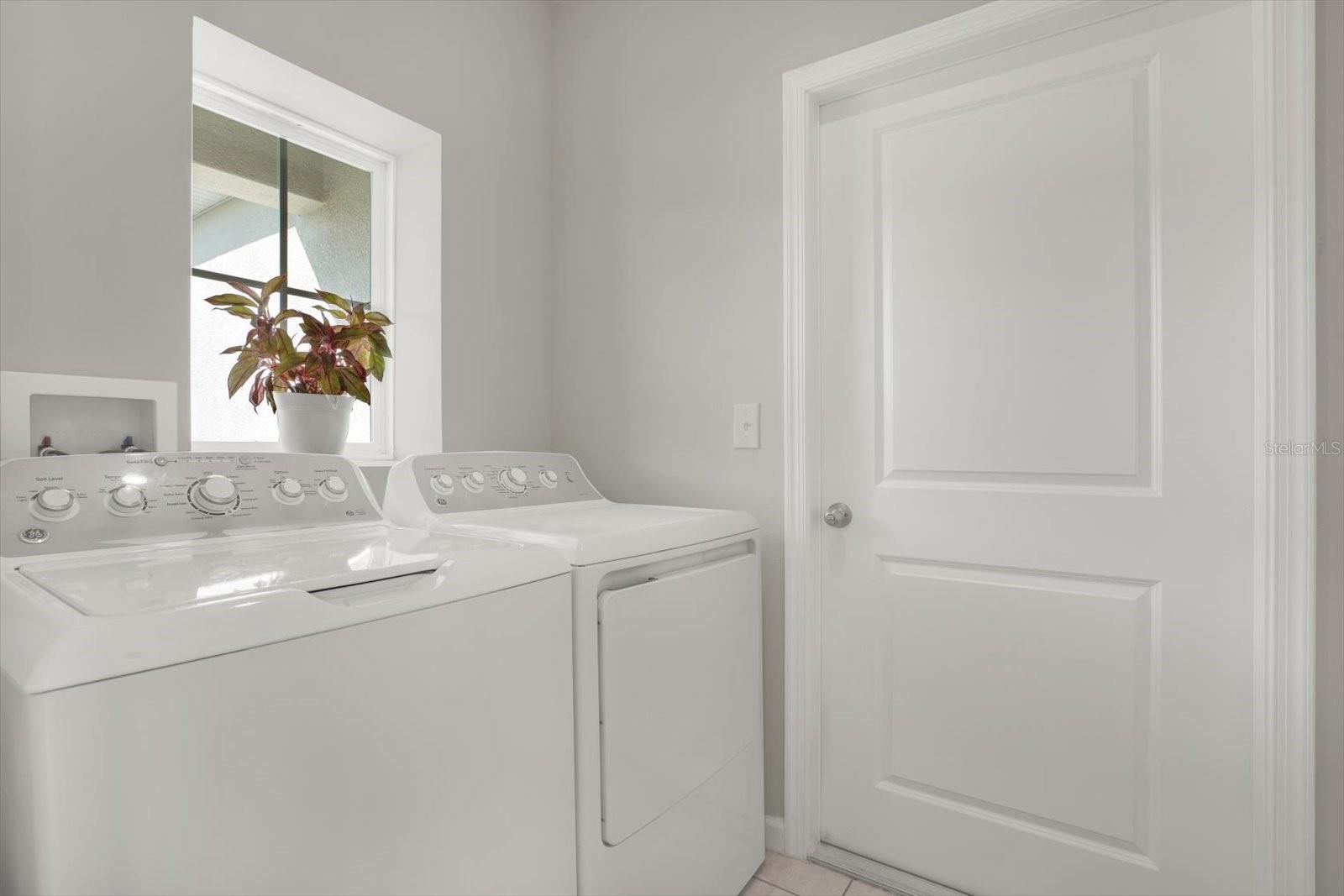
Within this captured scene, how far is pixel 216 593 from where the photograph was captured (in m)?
0.74

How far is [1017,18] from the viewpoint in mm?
1432

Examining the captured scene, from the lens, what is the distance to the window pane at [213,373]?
160 centimetres

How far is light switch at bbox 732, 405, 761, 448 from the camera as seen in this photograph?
1.78 metres

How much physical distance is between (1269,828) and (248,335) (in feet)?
7.35

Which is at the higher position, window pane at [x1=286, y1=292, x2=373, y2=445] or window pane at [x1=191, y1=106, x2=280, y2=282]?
window pane at [x1=191, y1=106, x2=280, y2=282]

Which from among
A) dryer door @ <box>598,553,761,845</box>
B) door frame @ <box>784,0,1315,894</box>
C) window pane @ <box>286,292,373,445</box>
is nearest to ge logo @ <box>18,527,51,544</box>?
dryer door @ <box>598,553,761,845</box>

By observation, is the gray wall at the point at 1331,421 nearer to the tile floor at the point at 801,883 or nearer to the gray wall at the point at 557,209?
the gray wall at the point at 557,209

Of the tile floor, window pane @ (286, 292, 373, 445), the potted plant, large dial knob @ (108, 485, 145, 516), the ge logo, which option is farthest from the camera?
window pane @ (286, 292, 373, 445)

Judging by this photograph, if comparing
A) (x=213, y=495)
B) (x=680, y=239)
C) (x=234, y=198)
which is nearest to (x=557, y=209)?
(x=680, y=239)

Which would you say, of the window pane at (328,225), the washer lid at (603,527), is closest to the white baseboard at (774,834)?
the washer lid at (603,527)

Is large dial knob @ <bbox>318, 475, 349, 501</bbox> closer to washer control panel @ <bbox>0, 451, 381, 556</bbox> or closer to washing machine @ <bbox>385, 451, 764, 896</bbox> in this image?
washer control panel @ <bbox>0, 451, 381, 556</bbox>

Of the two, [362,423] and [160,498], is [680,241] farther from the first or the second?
[160,498]

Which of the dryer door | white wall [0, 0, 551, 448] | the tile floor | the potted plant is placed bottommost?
the tile floor

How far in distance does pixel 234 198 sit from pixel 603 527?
1.28 m
